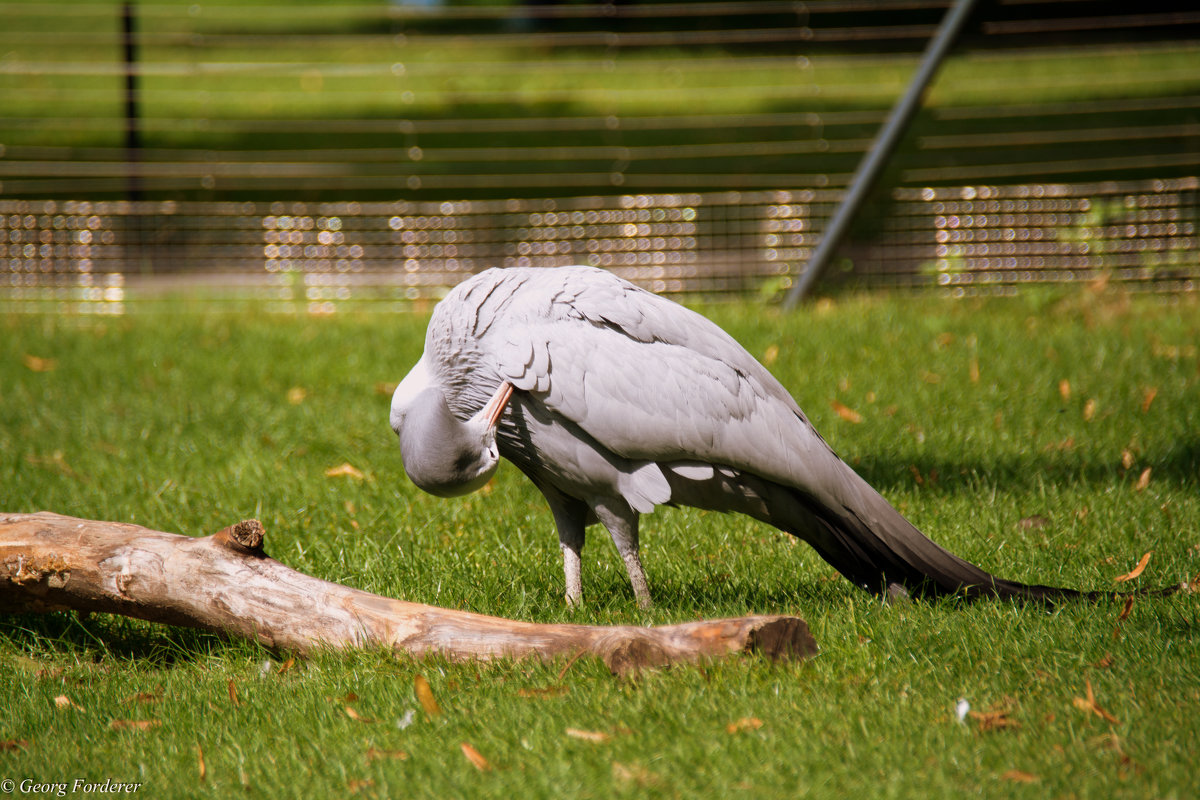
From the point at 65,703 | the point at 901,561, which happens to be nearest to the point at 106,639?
the point at 65,703

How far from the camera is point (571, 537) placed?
139 inches

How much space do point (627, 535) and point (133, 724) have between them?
1482 millimetres

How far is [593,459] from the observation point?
3164 millimetres

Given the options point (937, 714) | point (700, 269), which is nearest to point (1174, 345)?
point (700, 269)

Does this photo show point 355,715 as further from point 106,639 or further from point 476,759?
point 106,639

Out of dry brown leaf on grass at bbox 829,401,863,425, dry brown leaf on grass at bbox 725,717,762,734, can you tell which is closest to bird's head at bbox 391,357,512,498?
dry brown leaf on grass at bbox 725,717,762,734

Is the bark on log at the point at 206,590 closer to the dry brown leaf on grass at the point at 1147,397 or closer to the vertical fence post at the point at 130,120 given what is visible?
the dry brown leaf on grass at the point at 1147,397

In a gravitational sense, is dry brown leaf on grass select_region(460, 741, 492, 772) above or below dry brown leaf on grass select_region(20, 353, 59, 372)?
below

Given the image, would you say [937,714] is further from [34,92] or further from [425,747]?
[34,92]

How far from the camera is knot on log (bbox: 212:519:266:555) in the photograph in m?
3.09

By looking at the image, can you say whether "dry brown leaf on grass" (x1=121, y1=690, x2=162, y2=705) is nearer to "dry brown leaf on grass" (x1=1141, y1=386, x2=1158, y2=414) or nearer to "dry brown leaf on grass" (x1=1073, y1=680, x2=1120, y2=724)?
"dry brown leaf on grass" (x1=1073, y1=680, x2=1120, y2=724)

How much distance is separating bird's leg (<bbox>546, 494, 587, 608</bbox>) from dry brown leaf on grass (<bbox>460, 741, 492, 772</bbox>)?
98cm

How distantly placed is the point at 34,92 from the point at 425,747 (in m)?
12.6

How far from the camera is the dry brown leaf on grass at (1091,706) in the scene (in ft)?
8.34
